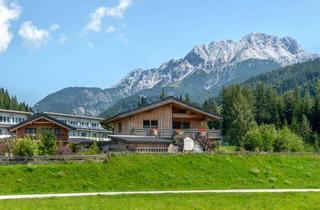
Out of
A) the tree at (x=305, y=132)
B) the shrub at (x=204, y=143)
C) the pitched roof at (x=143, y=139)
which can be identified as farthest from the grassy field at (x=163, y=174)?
the tree at (x=305, y=132)

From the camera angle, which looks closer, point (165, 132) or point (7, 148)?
point (7, 148)

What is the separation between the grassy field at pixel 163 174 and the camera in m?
32.5

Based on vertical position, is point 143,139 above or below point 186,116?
below

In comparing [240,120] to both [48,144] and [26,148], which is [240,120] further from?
[26,148]

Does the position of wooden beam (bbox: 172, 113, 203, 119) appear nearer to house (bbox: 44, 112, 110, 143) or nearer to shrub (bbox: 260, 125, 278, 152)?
shrub (bbox: 260, 125, 278, 152)

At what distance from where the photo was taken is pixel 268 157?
1655 inches

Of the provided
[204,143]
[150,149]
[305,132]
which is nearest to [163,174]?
[150,149]

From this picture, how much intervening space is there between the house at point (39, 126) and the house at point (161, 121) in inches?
402

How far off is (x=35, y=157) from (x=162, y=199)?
14831mm

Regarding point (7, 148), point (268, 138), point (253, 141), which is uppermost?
point (268, 138)

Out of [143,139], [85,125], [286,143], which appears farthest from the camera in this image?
[85,125]

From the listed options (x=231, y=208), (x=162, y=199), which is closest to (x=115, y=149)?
(x=162, y=199)

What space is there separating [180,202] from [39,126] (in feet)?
135

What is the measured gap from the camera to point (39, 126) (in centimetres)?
6216
